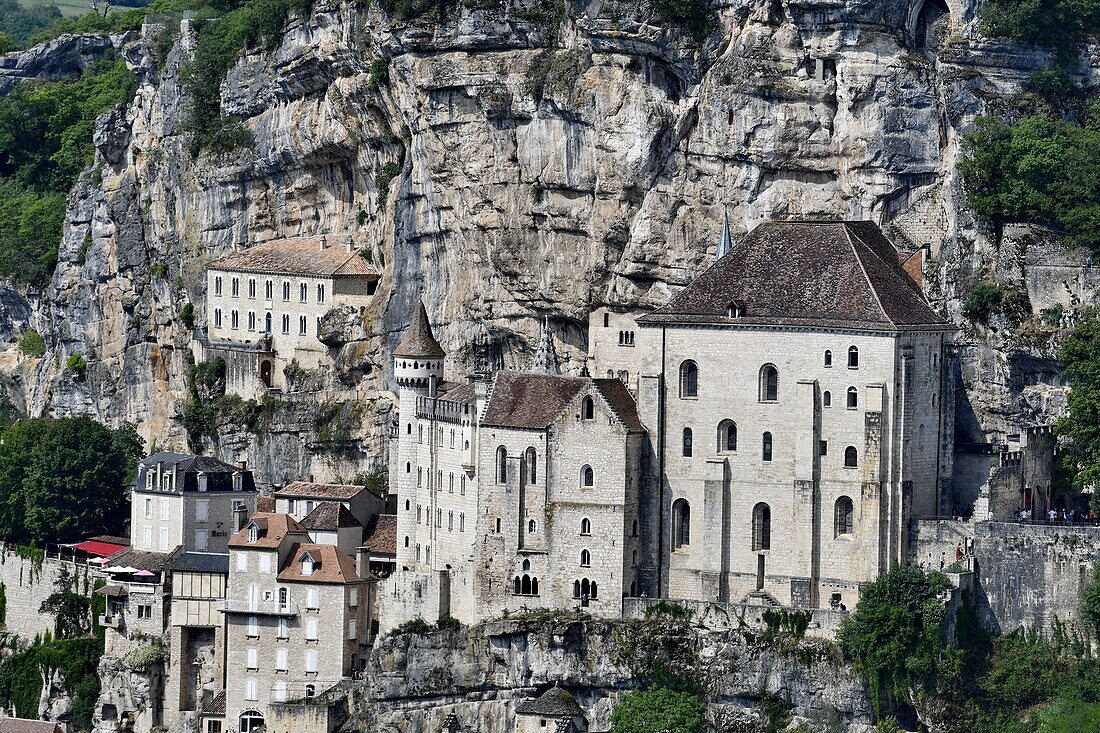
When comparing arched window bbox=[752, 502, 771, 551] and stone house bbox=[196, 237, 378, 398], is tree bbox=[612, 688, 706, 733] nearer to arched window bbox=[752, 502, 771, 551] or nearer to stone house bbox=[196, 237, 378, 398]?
arched window bbox=[752, 502, 771, 551]

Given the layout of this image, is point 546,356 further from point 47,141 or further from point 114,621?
point 47,141

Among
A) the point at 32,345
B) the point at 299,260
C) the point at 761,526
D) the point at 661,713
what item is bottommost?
the point at 661,713

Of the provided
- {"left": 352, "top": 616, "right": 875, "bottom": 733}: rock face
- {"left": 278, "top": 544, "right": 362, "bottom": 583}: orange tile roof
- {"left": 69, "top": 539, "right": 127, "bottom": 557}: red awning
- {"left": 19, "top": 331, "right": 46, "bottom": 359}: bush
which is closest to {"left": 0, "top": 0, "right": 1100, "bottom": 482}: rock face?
{"left": 69, "top": 539, "right": 127, "bottom": 557}: red awning

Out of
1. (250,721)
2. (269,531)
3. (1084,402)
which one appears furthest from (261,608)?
(1084,402)

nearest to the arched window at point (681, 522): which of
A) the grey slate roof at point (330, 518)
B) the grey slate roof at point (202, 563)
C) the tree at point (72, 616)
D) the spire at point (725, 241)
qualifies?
the spire at point (725, 241)

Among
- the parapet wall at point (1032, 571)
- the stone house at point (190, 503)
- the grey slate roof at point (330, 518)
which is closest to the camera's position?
the parapet wall at point (1032, 571)

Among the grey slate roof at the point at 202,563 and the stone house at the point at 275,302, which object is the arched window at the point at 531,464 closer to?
the grey slate roof at the point at 202,563
